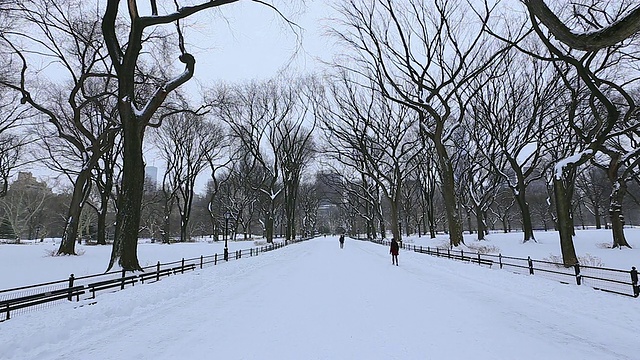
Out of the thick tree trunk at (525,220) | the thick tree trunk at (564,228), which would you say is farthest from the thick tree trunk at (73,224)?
the thick tree trunk at (525,220)

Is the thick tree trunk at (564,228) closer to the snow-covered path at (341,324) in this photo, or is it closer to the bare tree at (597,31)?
the snow-covered path at (341,324)

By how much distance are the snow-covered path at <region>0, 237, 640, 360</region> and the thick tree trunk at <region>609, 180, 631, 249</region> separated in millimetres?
16279

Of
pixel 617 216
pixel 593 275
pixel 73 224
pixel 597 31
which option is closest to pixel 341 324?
pixel 597 31

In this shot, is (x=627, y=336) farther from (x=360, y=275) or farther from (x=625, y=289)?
(x=360, y=275)

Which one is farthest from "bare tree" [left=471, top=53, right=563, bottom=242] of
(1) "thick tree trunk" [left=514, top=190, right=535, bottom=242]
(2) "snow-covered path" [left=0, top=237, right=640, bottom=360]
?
(2) "snow-covered path" [left=0, top=237, right=640, bottom=360]

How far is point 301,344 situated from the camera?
Result: 6102 mm

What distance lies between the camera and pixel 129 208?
47.8 feet

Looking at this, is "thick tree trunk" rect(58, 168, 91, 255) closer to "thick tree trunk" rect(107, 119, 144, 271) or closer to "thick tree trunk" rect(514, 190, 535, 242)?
"thick tree trunk" rect(107, 119, 144, 271)

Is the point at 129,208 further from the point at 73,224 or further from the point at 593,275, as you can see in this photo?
the point at 593,275

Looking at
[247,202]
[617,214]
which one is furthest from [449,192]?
[247,202]

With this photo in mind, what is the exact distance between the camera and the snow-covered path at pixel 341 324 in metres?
5.83

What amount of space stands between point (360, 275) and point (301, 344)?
9.66 meters

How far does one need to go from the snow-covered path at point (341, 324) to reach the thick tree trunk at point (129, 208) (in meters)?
3.28

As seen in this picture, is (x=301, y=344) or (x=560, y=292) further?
(x=560, y=292)
